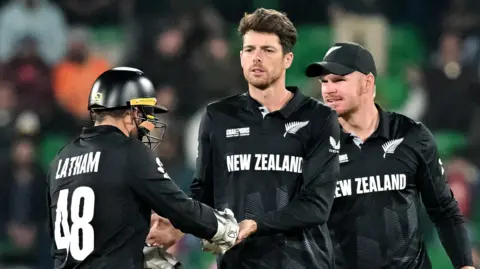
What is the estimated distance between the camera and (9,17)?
11938mm

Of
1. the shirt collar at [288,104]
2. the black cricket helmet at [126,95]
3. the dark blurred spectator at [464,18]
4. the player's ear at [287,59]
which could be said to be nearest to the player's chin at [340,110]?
the shirt collar at [288,104]

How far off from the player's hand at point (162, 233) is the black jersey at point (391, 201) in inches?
37.1

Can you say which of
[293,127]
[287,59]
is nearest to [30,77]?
[287,59]

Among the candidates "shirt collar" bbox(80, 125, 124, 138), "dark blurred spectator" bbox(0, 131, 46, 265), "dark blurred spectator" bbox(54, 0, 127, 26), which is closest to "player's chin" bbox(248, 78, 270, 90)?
"shirt collar" bbox(80, 125, 124, 138)

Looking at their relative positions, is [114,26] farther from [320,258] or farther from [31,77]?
[320,258]

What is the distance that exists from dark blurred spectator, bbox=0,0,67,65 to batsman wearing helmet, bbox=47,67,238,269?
7.39 metres

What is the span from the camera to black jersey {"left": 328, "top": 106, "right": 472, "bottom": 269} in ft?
17.9

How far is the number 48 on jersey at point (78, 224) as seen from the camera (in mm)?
4457

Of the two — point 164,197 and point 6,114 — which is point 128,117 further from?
point 6,114

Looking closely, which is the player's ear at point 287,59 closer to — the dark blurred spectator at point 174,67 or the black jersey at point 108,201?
the black jersey at point 108,201

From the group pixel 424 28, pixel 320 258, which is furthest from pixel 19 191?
pixel 320 258

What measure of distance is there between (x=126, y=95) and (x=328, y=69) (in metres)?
1.50

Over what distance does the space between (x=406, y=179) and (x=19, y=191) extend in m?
5.80

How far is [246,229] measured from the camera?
484 cm
